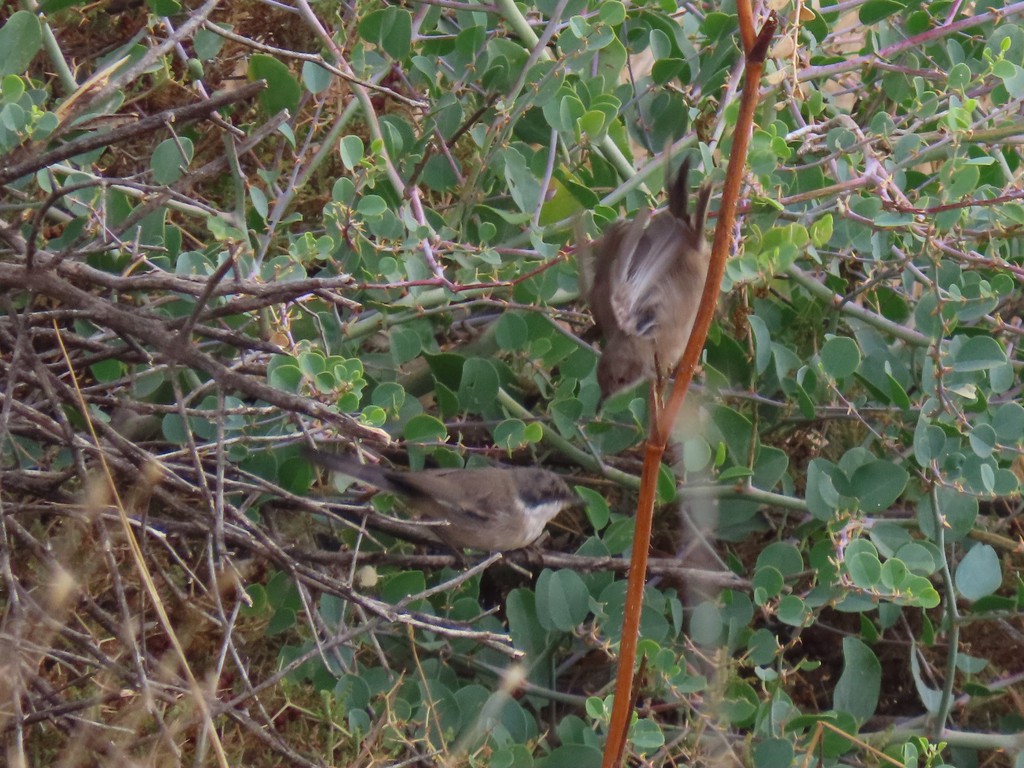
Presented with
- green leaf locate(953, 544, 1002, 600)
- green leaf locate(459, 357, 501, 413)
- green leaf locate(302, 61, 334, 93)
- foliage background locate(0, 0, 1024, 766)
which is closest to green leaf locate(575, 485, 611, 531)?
foliage background locate(0, 0, 1024, 766)

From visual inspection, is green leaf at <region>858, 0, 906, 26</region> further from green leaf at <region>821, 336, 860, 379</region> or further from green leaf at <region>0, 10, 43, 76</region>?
green leaf at <region>0, 10, 43, 76</region>

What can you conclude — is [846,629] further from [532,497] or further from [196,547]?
[196,547]

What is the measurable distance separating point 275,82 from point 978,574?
1.84 m

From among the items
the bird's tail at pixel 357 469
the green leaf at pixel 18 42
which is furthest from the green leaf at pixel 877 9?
the green leaf at pixel 18 42

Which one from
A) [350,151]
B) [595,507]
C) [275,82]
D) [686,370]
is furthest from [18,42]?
[686,370]

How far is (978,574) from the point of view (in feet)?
7.57

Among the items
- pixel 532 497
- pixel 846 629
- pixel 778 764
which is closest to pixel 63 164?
pixel 532 497

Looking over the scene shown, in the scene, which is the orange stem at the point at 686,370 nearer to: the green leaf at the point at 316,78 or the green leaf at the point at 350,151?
the green leaf at the point at 350,151

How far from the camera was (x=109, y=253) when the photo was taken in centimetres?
232

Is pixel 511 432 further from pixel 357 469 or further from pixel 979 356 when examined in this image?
pixel 979 356

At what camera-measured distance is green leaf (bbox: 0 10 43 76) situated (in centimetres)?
208

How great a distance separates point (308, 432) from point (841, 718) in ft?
3.83

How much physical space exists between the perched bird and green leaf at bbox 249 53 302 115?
0.86 m

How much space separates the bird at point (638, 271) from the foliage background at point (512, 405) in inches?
3.1
